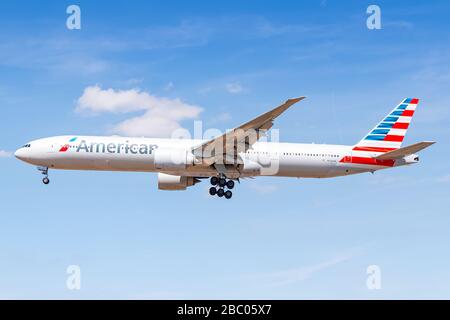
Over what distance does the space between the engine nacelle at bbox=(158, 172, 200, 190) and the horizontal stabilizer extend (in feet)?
39.7

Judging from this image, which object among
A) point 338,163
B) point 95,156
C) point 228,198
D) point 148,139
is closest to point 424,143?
point 338,163

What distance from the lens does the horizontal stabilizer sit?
43884 mm

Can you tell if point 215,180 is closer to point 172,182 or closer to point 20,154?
point 172,182

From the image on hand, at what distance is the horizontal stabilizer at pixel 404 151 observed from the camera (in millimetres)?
43884

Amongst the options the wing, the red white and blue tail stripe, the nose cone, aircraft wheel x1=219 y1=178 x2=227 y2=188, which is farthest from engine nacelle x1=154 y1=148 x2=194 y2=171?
the red white and blue tail stripe

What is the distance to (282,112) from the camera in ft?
136

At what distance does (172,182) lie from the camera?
158 ft

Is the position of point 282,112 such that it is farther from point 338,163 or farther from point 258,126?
point 338,163

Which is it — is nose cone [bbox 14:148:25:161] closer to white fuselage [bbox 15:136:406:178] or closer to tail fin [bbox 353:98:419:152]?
white fuselage [bbox 15:136:406:178]

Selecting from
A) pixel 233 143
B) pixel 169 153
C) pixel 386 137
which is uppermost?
pixel 386 137

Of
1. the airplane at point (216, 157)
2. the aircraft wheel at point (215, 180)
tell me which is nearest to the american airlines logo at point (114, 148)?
the airplane at point (216, 157)

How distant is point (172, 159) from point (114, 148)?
3.76m

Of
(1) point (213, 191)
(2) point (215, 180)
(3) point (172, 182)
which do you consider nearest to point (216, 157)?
(2) point (215, 180)

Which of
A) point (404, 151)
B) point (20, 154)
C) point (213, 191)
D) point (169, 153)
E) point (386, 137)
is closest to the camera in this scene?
point (169, 153)
